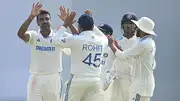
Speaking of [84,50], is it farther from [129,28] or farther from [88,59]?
[129,28]

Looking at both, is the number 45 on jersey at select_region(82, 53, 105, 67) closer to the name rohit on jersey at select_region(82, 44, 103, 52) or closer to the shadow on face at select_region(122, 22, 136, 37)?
the name rohit on jersey at select_region(82, 44, 103, 52)

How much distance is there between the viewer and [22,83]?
7746mm

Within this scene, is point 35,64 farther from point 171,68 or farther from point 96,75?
point 171,68

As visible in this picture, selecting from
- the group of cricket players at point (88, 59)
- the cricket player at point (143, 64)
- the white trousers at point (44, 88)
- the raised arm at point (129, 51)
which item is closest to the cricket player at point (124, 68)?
the group of cricket players at point (88, 59)

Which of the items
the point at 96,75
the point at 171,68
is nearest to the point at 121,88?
the point at 96,75

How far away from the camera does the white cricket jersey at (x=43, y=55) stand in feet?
18.5

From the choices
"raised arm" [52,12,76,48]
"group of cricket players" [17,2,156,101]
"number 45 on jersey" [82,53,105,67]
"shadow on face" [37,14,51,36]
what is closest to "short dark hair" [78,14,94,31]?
"group of cricket players" [17,2,156,101]

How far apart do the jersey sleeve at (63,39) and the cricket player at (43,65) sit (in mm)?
328

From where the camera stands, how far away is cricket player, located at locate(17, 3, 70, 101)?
563 centimetres

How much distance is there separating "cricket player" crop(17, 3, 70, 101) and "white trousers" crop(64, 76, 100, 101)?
39cm

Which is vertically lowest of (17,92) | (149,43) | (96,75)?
(17,92)

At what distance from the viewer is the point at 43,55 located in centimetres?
565

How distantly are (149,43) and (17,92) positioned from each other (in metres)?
3.11

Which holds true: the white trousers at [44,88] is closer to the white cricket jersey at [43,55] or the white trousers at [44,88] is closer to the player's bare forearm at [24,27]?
the white cricket jersey at [43,55]
